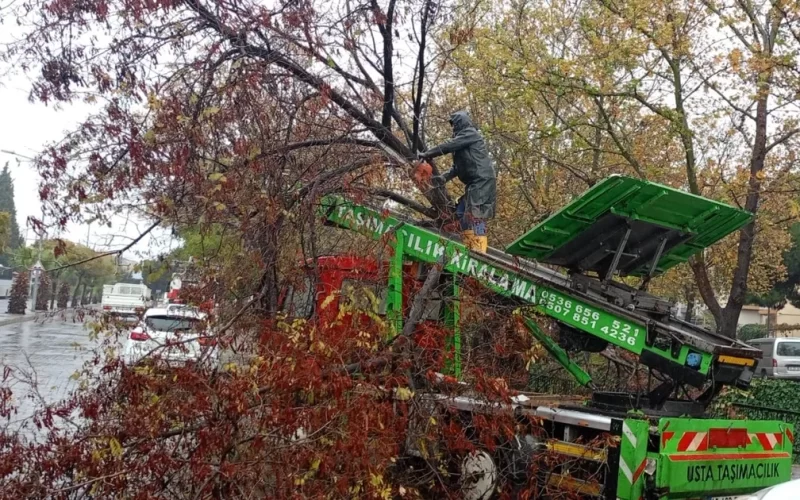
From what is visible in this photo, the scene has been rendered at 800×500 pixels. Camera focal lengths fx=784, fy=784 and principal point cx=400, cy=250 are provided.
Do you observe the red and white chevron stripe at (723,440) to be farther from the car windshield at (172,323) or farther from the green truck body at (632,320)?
the car windshield at (172,323)

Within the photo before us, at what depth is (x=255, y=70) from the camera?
21.6ft

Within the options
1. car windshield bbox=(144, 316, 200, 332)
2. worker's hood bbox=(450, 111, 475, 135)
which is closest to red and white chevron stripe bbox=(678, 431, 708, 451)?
worker's hood bbox=(450, 111, 475, 135)

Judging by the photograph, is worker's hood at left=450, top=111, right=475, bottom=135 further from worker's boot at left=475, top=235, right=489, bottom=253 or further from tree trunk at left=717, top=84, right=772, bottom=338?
tree trunk at left=717, top=84, right=772, bottom=338

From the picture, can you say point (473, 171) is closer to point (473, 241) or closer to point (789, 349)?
point (473, 241)

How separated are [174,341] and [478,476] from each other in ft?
8.95

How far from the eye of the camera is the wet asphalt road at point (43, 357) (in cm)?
752

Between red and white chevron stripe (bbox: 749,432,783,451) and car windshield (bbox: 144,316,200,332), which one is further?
car windshield (bbox: 144,316,200,332)

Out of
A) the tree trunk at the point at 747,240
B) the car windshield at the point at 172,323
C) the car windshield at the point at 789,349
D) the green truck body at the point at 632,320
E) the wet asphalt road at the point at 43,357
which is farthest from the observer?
the car windshield at the point at 789,349

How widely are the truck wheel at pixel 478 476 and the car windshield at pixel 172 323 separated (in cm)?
252

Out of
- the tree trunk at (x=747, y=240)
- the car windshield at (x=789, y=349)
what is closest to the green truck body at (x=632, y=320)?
the tree trunk at (x=747, y=240)

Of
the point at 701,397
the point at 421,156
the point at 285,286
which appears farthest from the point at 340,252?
the point at 701,397

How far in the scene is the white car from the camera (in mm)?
5966

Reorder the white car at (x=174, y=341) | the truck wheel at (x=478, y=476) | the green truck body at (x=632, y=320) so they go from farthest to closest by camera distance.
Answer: the truck wheel at (x=478, y=476)
the white car at (x=174, y=341)
the green truck body at (x=632, y=320)

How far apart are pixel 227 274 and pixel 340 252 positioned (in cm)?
109
